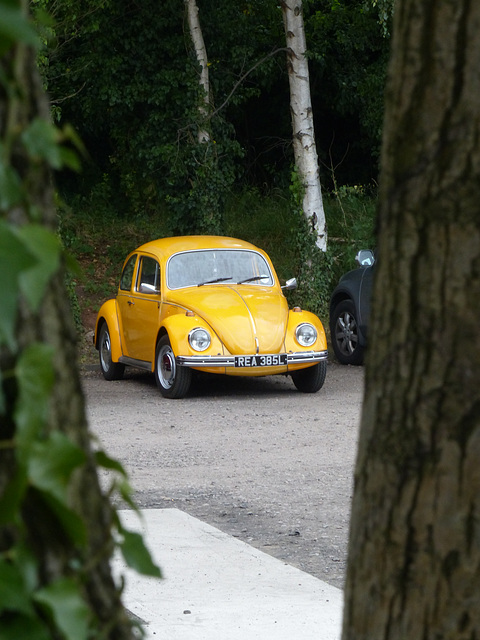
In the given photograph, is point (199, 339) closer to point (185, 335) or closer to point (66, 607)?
point (185, 335)

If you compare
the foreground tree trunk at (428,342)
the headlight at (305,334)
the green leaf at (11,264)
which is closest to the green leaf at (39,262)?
the green leaf at (11,264)

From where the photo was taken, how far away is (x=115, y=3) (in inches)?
790

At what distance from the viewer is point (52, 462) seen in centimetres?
108

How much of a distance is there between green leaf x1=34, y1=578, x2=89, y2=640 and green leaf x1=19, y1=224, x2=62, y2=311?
0.32 m

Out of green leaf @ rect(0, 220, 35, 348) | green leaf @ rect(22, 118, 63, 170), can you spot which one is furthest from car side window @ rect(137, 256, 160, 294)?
green leaf @ rect(0, 220, 35, 348)

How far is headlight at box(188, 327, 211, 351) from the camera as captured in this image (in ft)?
34.5

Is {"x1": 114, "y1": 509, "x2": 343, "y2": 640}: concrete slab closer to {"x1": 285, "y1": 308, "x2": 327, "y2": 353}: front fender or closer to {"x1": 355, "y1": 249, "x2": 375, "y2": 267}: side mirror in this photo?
{"x1": 285, "y1": 308, "x2": 327, "y2": 353}: front fender

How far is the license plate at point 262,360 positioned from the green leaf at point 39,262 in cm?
952

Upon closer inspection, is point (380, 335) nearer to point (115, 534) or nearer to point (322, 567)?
point (115, 534)

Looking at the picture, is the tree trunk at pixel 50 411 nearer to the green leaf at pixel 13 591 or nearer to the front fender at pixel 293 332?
the green leaf at pixel 13 591

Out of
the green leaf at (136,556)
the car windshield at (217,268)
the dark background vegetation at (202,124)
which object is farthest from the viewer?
the dark background vegetation at (202,124)

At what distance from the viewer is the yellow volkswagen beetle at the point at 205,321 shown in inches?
417

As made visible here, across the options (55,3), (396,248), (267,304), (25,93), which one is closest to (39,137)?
(25,93)

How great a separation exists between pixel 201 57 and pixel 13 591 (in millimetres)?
18302
